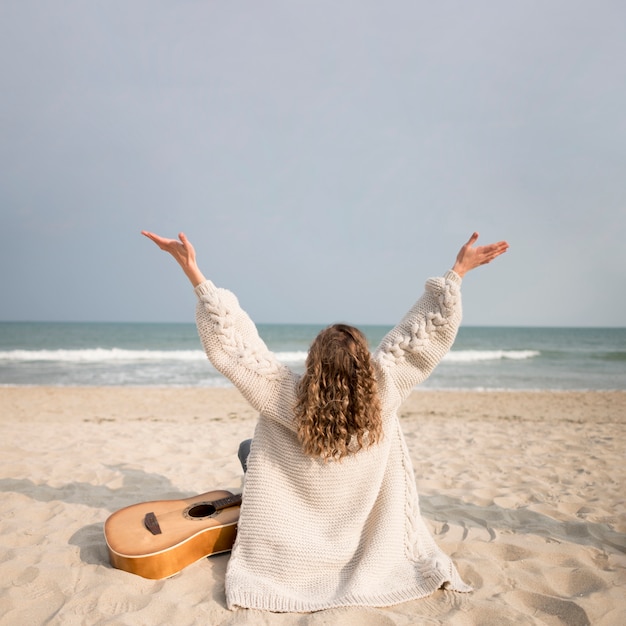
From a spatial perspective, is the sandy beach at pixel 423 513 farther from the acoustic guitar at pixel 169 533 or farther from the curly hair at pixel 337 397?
the curly hair at pixel 337 397

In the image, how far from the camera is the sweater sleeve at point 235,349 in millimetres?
2463

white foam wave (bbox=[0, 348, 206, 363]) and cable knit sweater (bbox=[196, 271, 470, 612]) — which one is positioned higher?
cable knit sweater (bbox=[196, 271, 470, 612])

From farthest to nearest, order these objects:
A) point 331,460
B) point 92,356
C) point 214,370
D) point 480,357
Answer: point 480,357 → point 92,356 → point 214,370 → point 331,460

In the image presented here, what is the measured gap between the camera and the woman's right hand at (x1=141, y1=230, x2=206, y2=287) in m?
2.56

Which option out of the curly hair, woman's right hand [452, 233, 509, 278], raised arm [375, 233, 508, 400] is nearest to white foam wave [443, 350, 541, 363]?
woman's right hand [452, 233, 509, 278]

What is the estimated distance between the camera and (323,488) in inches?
98.3

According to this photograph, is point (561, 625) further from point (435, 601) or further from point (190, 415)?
point (190, 415)

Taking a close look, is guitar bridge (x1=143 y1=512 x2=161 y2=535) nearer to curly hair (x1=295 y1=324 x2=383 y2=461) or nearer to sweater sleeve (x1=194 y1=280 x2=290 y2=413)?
sweater sleeve (x1=194 y1=280 x2=290 y2=413)

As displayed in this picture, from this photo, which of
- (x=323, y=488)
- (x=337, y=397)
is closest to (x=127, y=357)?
(x=323, y=488)

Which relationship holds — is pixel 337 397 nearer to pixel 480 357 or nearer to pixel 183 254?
pixel 183 254

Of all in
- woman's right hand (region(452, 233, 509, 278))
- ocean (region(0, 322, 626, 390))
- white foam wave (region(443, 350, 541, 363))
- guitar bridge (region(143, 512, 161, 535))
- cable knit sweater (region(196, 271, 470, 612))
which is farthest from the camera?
white foam wave (region(443, 350, 541, 363))

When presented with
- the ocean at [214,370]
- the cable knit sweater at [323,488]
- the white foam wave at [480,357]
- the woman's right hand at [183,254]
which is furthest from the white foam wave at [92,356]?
the cable knit sweater at [323,488]

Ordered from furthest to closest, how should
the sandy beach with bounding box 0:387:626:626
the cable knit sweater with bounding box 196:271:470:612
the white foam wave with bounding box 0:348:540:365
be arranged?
the white foam wave with bounding box 0:348:540:365 < the cable knit sweater with bounding box 196:271:470:612 < the sandy beach with bounding box 0:387:626:626

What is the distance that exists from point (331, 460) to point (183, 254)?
1.33m
